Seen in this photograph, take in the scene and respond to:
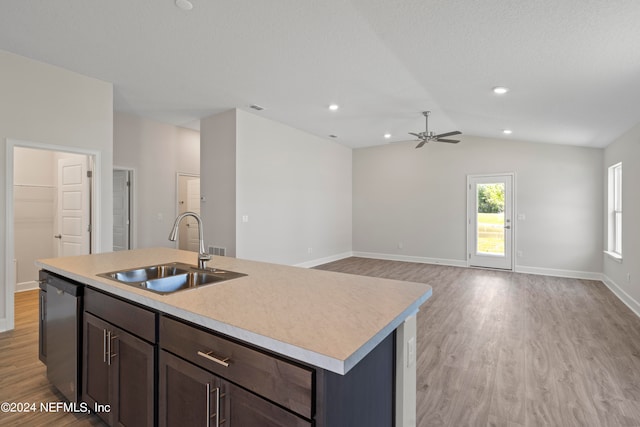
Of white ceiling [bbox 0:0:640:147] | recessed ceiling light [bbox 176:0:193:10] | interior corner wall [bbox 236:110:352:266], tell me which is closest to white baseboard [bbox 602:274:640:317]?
white ceiling [bbox 0:0:640:147]

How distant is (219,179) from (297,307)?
4.52m

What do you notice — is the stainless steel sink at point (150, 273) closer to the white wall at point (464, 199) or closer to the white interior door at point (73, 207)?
the white interior door at point (73, 207)

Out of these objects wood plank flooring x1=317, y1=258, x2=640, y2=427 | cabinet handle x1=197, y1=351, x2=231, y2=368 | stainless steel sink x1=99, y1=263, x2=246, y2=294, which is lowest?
wood plank flooring x1=317, y1=258, x2=640, y2=427

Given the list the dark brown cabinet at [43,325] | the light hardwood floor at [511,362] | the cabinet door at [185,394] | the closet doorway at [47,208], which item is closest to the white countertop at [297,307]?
the cabinet door at [185,394]

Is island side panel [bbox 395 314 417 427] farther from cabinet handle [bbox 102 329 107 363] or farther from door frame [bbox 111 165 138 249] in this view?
door frame [bbox 111 165 138 249]

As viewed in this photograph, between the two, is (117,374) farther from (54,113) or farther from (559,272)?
(559,272)

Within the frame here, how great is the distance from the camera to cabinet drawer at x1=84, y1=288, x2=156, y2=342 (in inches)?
56.2

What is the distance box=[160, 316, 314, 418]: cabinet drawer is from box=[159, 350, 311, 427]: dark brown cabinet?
28 millimetres

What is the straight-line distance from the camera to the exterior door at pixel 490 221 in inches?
263

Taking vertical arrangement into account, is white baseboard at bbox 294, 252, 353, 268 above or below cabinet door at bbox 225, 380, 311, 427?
below

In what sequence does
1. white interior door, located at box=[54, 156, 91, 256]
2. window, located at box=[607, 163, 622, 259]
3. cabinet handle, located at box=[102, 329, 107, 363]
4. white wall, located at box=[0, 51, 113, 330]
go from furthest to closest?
window, located at box=[607, 163, 622, 259] < white interior door, located at box=[54, 156, 91, 256] < white wall, located at box=[0, 51, 113, 330] < cabinet handle, located at box=[102, 329, 107, 363]

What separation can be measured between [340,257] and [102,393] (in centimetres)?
657

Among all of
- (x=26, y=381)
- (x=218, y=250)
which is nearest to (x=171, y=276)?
(x=26, y=381)

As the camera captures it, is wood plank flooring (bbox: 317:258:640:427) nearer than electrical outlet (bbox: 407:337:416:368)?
No
